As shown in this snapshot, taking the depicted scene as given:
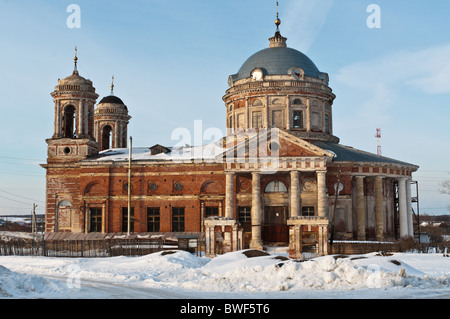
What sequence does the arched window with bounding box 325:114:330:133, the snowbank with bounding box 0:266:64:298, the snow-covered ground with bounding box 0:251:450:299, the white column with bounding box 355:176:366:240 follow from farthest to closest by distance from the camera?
the arched window with bounding box 325:114:330:133, the white column with bounding box 355:176:366:240, the snow-covered ground with bounding box 0:251:450:299, the snowbank with bounding box 0:266:64:298

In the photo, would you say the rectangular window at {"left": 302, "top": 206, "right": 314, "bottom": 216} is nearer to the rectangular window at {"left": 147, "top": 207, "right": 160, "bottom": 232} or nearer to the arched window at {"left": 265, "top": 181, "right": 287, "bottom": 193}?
the arched window at {"left": 265, "top": 181, "right": 287, "bottom": 193}

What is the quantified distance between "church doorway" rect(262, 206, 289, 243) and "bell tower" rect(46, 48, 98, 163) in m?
17.8

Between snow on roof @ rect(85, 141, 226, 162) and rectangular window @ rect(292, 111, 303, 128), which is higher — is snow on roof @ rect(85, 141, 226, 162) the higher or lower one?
the lower one

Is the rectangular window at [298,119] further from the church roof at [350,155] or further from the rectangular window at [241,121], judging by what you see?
the rectangular window at [241,121]

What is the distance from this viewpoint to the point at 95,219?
161 ft

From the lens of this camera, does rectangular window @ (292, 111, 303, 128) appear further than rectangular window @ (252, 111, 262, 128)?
No

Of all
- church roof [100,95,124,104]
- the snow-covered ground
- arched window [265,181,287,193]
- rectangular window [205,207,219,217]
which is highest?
church roof [100,95,124,104]

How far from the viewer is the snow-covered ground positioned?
61.2ft

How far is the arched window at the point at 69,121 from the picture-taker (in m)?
52.4

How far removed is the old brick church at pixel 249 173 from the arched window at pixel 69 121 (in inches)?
3.7

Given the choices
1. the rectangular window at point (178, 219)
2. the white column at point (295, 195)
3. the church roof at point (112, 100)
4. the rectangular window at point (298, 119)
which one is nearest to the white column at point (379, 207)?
the white column at point (295, 195)

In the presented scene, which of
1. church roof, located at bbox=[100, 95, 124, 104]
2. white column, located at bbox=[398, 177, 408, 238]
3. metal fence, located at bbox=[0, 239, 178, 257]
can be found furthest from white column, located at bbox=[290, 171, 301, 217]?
church roof, located at bbox=[100, 95, 124, 104]
